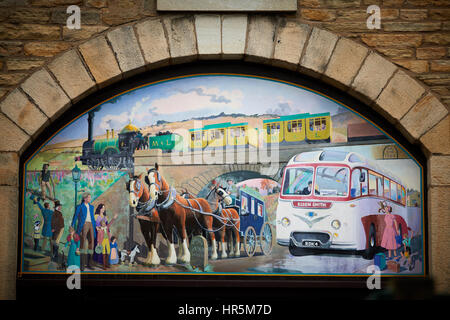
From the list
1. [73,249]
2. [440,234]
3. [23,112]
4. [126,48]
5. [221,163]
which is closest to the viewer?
[440,234]

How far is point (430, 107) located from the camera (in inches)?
186

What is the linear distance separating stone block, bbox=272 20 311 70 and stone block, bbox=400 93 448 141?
1245mm

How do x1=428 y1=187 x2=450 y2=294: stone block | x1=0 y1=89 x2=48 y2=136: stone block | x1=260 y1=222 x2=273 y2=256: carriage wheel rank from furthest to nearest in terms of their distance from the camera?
x1=260 y1=222 x2=273 y2=256: carriage wheel, x1=0 y1=89 x2=48 y2=136: stone block, x1=428 y1=187 x2=450 y2=294: stone block

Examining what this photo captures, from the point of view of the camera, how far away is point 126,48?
192 inches

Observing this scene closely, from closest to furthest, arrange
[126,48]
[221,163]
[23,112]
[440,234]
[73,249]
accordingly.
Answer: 1. [440,234]
2. [23,112]
3. [126,48]
4. [73,249]
5. [221,163]

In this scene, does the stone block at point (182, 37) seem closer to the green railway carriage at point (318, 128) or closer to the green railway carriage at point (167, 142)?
the green railway carriage at point (167, 142)

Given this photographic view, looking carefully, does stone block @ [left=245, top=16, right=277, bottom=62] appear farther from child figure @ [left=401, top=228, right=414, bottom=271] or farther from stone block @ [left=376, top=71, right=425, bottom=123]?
child figure @ [left=401, top=228, right=414, bottom=271]

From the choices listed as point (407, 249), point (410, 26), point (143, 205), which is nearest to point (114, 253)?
point (143, 205)

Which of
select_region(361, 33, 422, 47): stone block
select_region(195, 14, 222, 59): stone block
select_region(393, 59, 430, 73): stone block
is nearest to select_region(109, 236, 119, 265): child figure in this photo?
select_region(195, 14, 222, 59): stone block

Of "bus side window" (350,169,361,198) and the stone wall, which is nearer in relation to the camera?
the stone wall

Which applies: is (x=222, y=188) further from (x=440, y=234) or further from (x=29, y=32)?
(x=29, y=32)

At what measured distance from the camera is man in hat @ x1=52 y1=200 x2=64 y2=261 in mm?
4969

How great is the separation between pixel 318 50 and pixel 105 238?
2906 millimetres

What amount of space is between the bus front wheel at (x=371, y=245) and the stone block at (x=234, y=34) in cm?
226
